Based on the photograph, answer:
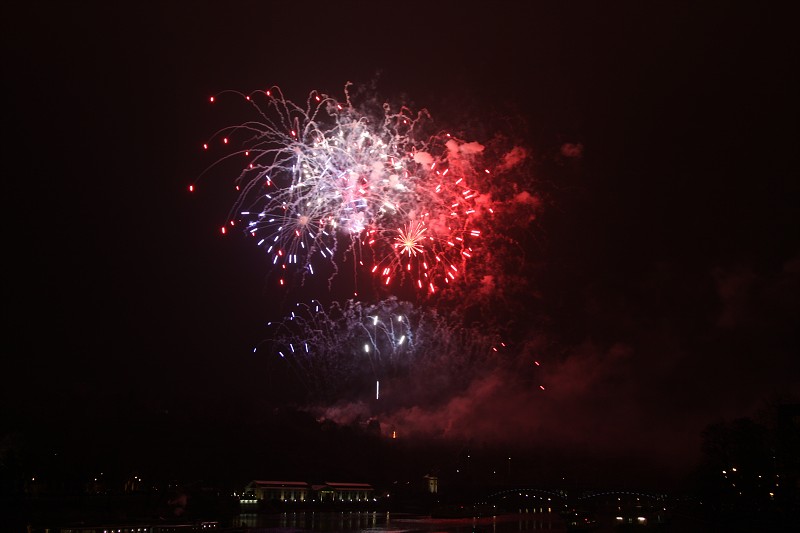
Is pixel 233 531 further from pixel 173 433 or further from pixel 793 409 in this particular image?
pixel 793 409

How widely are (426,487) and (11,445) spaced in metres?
100

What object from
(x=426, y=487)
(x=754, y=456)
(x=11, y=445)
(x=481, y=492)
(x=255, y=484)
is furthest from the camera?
(x=481, y=492)

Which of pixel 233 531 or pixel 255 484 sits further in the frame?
pixel 255 484

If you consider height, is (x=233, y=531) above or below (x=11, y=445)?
below

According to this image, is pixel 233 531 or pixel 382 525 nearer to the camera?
pixel 233 531

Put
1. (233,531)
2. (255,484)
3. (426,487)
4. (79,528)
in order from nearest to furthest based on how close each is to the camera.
Result: (79,528)
(233,531)
(255,484)
(426,487)

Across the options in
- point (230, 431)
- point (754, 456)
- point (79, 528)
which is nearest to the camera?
point (79, 528)

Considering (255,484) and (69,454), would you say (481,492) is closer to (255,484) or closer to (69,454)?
(255,484)

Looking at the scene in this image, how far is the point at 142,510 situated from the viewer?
63.1 m

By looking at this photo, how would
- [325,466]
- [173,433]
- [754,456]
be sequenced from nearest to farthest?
1. [754,456]
2. [173,433]
3. [325,466]

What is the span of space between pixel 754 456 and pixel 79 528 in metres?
59.9

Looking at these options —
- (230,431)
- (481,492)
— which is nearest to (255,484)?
(230,431)

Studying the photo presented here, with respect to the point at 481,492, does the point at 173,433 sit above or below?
above

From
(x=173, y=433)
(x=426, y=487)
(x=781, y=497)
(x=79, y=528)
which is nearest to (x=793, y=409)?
(x=781, y=497)
